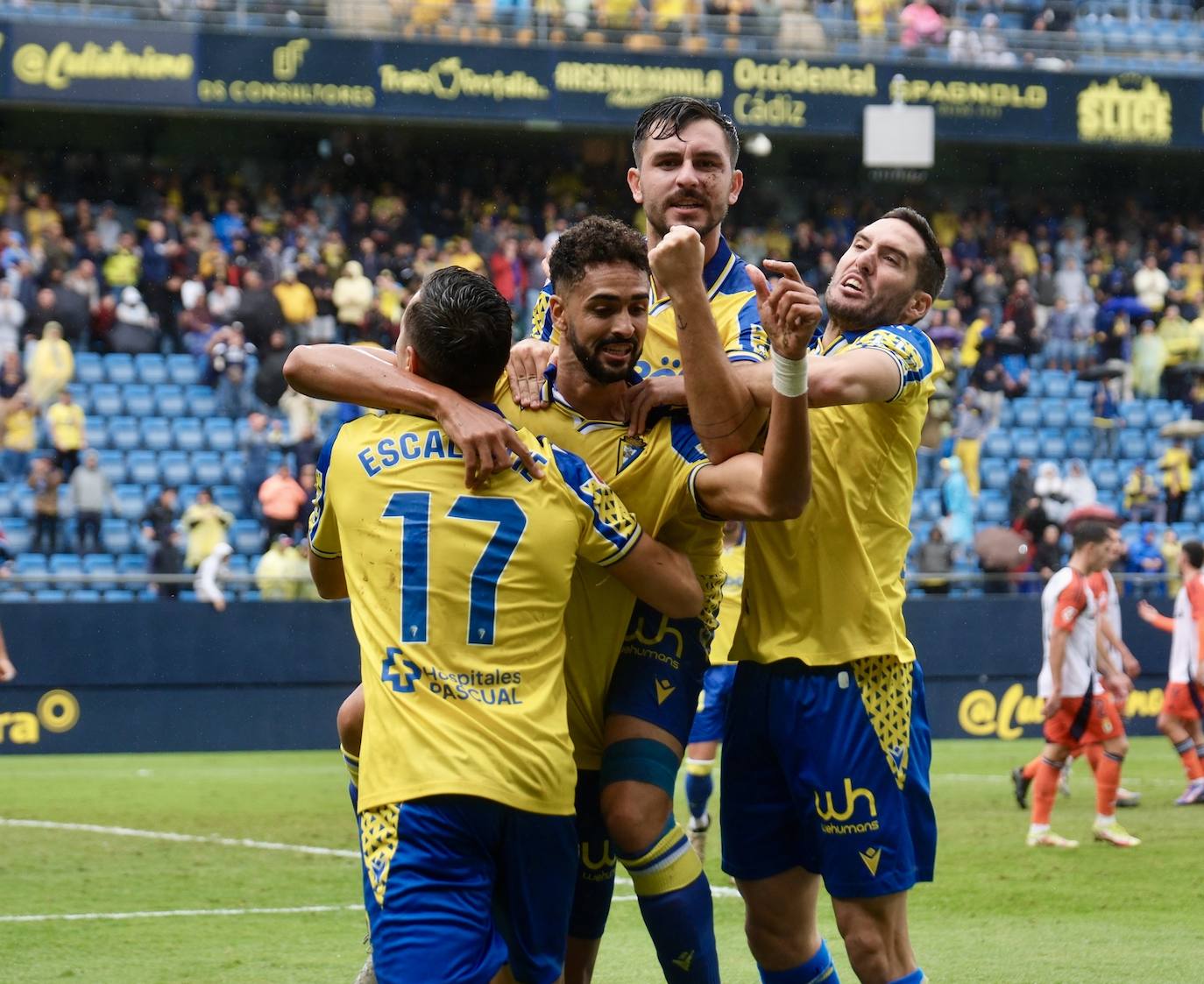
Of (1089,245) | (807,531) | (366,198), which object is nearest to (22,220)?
(366,198)

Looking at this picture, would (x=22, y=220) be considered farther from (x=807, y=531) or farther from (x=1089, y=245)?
(x=807, y=531)

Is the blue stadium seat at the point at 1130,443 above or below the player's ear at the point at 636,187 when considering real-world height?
below

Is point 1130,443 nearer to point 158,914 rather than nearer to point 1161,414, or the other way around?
point 1161,414

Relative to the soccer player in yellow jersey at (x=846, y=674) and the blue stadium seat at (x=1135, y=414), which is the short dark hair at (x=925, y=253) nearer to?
the soccer player in yellow jersey at (x=846, y=674)

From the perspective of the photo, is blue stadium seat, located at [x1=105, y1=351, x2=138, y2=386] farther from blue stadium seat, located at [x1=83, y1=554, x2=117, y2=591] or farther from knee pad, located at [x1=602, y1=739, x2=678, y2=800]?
knee pad, located at [x1=602, y1=739, x2=678, y2=800]

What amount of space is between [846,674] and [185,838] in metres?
7.56

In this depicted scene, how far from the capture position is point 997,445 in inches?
974

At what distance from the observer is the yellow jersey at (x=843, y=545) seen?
503 cm

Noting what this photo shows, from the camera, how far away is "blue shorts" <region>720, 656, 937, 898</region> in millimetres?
4902

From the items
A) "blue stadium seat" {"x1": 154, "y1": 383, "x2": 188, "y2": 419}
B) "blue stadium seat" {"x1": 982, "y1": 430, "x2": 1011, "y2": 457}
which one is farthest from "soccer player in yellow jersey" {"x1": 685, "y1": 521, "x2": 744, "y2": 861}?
"blue stadium seat" {"x1": 982, "y1": 430, "x2": 1011, "y2": 457}

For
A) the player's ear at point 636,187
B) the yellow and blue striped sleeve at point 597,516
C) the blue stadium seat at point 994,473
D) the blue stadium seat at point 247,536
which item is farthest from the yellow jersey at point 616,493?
the blue stadium seat at point 994,473

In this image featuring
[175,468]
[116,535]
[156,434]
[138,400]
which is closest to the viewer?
[116,535]

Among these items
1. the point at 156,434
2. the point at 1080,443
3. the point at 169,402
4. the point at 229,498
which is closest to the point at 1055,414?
the point at 1080,443

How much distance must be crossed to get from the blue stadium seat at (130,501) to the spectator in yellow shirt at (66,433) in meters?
0.59
